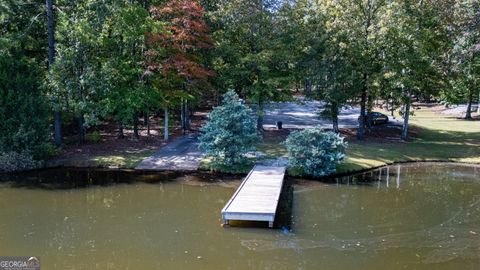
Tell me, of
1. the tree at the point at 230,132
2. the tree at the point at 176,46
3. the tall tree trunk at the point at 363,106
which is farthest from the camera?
the tall tree trunk at the point at 363,106

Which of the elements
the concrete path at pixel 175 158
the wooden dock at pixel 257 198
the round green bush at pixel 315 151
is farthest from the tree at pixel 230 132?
the round green bush at pixel 315 151

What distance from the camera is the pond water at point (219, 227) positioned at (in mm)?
11273

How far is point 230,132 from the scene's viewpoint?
2011 centimetres

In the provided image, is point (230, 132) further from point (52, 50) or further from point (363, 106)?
point (363, 106)

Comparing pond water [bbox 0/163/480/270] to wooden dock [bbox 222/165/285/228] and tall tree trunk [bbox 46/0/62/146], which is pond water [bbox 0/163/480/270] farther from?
tall tree trunk [bbox 46/0/62/146]

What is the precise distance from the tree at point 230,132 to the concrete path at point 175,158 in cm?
157

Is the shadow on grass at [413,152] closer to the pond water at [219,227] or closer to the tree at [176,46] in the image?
the pond water at [219,227]

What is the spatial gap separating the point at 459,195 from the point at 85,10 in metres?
20.4

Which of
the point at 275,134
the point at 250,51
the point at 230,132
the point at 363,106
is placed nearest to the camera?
the point at 230,132

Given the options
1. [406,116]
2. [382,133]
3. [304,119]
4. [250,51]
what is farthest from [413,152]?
[304,119]

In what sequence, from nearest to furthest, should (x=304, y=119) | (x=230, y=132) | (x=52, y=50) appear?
(x=230, y=132) < (x=52, y=50) < (x=304, y=119)

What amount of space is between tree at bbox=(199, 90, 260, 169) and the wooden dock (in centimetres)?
139

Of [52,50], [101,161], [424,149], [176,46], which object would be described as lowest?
[101,161]

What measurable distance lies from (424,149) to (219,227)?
17207 mm
